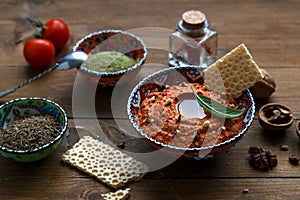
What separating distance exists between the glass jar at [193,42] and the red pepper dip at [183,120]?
0.32 meters

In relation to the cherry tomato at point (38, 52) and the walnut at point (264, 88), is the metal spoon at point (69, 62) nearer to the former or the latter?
the cherry tomato at point (38, 52)

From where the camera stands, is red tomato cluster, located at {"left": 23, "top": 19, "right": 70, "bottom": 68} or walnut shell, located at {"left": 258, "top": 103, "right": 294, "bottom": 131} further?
red tomato cluster, located at {"left": 23, "top": 19, "right": 70, "bottom": 68}

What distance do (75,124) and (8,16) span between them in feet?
2.91

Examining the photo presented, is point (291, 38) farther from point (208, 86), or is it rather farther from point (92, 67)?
point (92, 67)

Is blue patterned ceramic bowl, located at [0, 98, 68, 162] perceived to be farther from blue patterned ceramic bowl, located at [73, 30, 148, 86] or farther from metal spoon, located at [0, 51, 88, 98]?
blue patterned ceramic bowl, located at [73, 30, 148, 86]

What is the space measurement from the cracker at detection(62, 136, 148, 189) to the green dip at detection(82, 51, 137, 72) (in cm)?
34

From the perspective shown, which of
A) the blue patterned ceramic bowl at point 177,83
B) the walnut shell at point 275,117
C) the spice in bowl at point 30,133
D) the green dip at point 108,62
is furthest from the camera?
the green dip at point 108,62

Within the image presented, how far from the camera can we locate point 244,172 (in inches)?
72.4

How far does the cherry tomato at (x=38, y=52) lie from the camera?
228 centimetres

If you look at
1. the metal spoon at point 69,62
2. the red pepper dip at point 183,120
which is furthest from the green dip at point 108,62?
the red pepper dip at point 183,120

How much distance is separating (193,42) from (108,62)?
368 millimetres

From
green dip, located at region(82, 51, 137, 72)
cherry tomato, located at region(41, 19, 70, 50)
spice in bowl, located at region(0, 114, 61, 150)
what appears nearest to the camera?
spice in bowl, located at region(0, 114, 61, 150)

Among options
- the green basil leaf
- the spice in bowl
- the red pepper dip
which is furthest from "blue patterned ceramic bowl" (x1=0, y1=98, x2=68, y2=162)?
the green basil leaf

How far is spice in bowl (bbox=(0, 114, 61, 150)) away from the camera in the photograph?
185 centimetres
